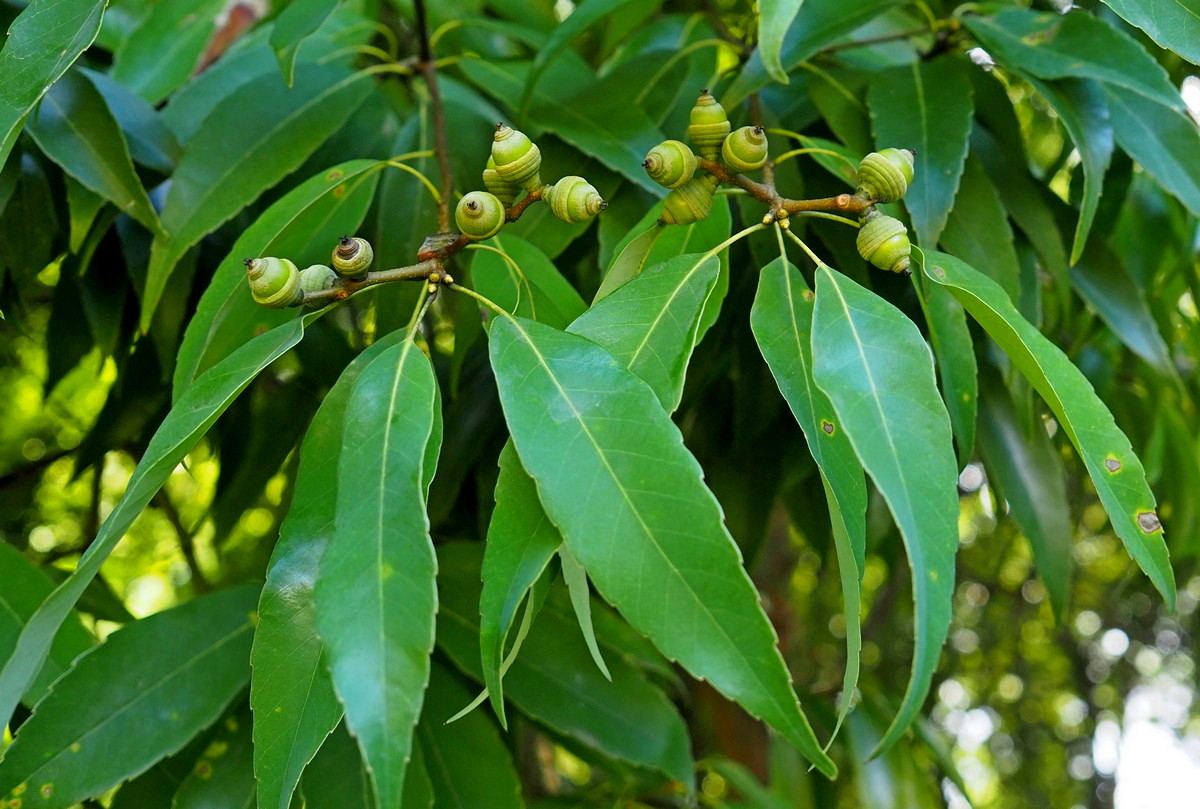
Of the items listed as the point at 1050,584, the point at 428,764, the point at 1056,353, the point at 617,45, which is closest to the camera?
the point at 1056,353

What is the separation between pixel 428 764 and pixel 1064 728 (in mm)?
3545

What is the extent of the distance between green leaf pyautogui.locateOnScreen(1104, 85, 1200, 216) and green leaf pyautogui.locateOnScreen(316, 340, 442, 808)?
0.62 meters

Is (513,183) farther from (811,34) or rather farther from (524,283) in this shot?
(811,34)

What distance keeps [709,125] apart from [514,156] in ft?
0.36

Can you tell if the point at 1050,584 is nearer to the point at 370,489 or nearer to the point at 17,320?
the point at 370,489

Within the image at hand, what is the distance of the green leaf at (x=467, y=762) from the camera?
80cm

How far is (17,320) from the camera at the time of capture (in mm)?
1044

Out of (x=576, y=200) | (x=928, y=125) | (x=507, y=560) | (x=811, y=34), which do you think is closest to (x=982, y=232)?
(x=928, y=125)

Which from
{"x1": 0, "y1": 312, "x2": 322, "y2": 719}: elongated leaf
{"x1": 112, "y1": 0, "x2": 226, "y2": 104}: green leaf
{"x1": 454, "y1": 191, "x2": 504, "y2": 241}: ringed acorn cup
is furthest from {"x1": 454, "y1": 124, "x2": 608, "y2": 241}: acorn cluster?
{"x1": 112, "y1": 0, "x2": 226, "y2": 104}: green leaf

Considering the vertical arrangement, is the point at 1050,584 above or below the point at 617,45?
below

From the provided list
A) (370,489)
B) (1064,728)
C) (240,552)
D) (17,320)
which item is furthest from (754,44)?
(1064,728)

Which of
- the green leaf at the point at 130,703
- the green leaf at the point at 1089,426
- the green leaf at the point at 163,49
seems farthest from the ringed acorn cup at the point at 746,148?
the green leaf at the point at 163,49

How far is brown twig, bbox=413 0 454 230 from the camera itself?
0.78 metres

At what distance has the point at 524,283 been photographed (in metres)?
0.67
